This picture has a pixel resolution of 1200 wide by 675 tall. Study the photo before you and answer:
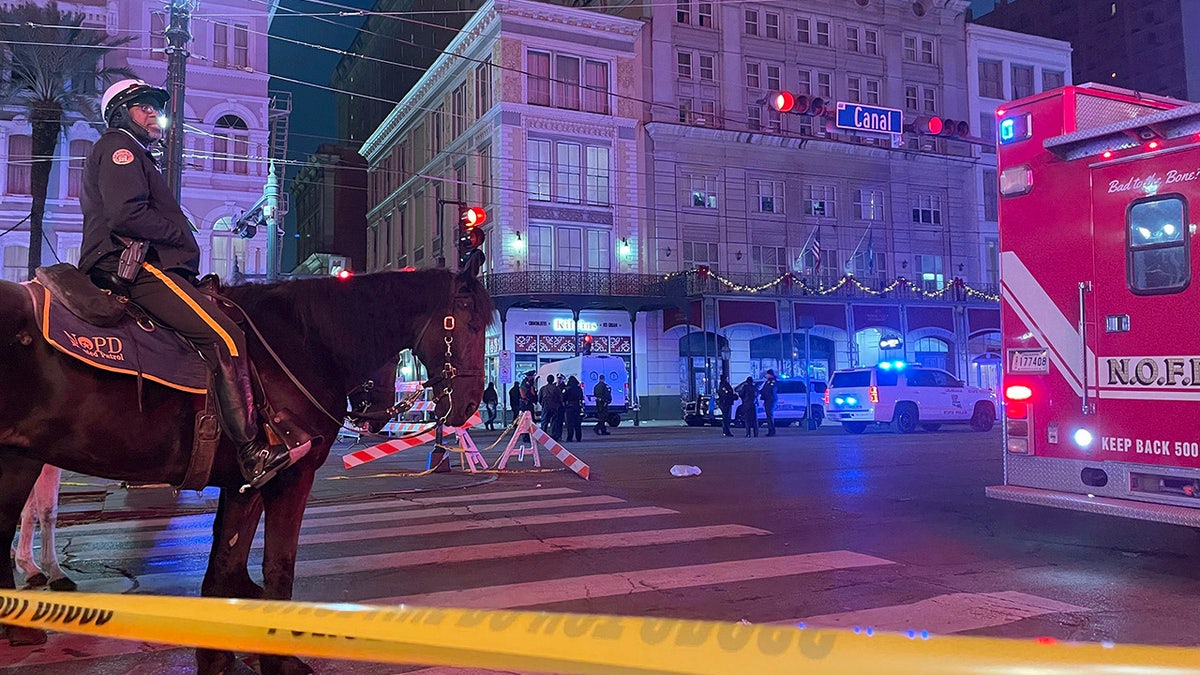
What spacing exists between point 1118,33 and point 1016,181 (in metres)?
84.1

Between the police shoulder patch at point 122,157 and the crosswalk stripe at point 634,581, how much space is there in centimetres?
304


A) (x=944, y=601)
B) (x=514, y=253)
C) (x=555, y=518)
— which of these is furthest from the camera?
(x=514, y=253)

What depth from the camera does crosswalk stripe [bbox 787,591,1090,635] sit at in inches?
197

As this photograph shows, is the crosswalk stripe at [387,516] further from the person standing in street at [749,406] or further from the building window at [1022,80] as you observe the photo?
the building window at [1022,80]

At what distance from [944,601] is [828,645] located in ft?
13.7

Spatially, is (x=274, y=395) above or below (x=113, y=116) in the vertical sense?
below

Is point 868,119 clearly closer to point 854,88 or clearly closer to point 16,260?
point 854,88

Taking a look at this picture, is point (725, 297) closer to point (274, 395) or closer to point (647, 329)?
point (647, 329)

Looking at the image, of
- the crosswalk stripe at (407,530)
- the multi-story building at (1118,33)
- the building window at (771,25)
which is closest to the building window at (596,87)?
the building window at (771,25)

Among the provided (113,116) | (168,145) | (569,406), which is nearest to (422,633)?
(113,116)

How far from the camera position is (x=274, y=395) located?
14.3 ft

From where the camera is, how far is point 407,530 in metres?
8.55

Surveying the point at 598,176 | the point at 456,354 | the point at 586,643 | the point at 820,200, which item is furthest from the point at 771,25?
the point at 586,643

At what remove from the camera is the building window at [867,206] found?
44.0 metres
